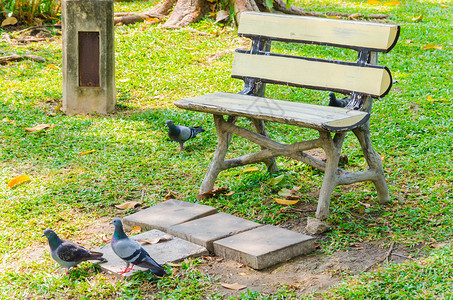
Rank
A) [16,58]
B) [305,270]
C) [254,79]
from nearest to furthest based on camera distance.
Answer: [305,270]
[254,79]
[16,58]

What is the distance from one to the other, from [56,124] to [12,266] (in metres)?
3.25

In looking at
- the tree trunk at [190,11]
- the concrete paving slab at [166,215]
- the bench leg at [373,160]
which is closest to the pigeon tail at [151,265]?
the concrete paving slab at [166,215]

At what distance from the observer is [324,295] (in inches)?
136

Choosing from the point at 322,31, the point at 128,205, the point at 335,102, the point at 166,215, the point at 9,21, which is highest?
the point at 322,31

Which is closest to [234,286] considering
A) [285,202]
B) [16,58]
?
[285,202]

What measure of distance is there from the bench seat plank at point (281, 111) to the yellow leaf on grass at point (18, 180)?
5.63 feet

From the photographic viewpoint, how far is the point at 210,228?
433 centimetres

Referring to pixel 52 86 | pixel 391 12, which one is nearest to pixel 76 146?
pixel 52 86

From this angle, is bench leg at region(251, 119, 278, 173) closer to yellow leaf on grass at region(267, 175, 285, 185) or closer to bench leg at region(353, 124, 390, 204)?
yellow leaf on grass at region(267, 175, 285, 185)

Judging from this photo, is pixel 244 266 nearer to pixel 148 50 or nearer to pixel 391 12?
pixel 148 50

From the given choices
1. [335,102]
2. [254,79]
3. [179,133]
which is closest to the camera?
[335,102]

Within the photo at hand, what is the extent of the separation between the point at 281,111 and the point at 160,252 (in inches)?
54.5

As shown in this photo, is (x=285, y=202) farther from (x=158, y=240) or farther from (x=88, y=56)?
(x=88, y=56)

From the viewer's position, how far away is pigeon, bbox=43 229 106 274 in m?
3.69
